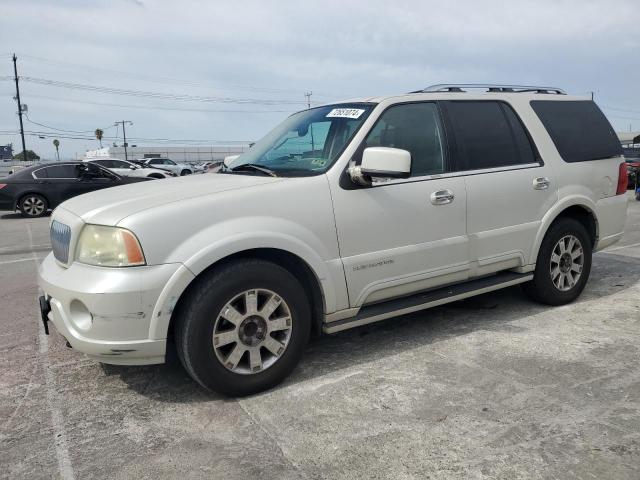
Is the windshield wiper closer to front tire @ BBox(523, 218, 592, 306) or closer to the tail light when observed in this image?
front tire @ BBox(523, 218, 592, 306)

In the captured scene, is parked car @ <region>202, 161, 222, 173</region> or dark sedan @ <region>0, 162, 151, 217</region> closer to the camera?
parked car @ <region>202, 161, 222, 173</region>

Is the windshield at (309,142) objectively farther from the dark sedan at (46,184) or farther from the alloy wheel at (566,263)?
the dark sedan at (46,184)

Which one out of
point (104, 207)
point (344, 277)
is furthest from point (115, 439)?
point (344, 277)

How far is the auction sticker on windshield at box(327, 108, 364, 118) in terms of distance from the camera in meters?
3.82

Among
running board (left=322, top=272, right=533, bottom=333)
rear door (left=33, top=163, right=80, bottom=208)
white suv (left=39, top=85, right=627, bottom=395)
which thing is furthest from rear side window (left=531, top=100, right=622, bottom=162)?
rear door (left=33, top=163, right=80, bottom=208)

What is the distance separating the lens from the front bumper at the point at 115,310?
286 cm

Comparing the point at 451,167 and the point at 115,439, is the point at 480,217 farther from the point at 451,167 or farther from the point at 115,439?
the point at 115,439

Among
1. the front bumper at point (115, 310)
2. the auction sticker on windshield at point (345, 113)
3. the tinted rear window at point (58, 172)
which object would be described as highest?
the tinted rear window at point (58, 172)

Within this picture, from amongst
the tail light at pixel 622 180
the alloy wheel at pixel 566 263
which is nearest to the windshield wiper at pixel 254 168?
the alloy wheel at pixel 566 263

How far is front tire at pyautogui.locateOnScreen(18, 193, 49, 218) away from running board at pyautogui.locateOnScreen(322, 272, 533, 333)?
12.9 meters

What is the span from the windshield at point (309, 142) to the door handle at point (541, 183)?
1.56 m

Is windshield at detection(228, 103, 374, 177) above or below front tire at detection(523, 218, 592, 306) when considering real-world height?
above

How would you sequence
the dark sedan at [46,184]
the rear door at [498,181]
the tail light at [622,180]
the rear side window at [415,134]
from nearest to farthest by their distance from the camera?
1. the rear side window at [415,134]
2. the rear door at [498,181]
3. the tail light at [622,180]
4. the dark sedan at [46,184]

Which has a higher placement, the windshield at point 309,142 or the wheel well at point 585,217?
the windshield at point 309,142
